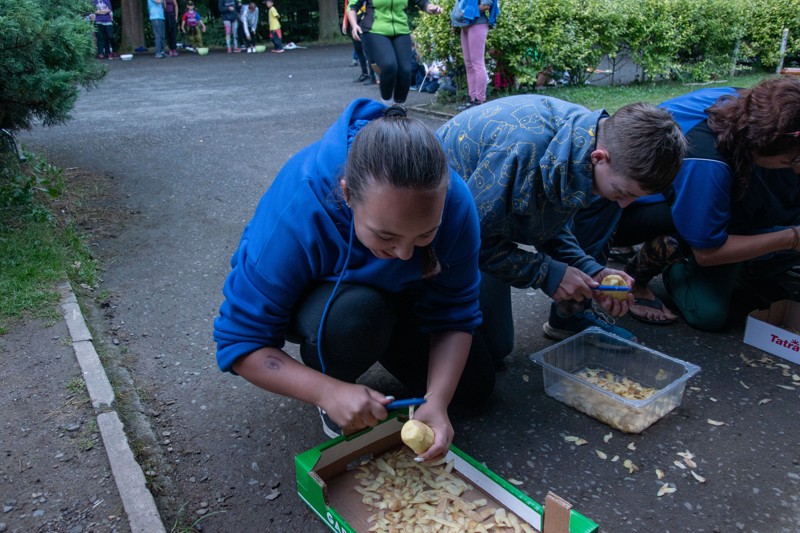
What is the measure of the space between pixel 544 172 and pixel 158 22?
17391mm

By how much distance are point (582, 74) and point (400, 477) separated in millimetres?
8471

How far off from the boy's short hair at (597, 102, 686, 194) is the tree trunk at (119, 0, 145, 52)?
1896 cm

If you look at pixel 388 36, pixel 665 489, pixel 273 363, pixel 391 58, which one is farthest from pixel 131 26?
pixel 665 489

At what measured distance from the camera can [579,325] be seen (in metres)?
3.17

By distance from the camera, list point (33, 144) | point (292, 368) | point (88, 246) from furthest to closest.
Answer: point (33, 144) < point (88, 246) < point (292, 368)

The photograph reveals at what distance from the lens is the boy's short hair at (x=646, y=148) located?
221 cm

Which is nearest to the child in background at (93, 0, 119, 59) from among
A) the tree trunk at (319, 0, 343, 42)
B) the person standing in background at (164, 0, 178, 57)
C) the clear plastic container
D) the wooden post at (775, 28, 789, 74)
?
the person standing in background at (164, 0, 178, 57)

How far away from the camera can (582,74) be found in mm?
9594

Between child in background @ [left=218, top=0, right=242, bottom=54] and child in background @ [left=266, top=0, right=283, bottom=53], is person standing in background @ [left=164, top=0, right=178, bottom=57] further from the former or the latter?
child in background @ [left=266, top=0, right=283, bottom=53]

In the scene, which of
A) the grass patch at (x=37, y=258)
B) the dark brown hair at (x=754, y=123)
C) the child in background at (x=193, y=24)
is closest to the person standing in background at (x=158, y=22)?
the child in background at (x=193, y=24)

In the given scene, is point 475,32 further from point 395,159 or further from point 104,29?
point 104,29

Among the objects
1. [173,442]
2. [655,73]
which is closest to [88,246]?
[173,442]

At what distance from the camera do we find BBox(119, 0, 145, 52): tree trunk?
59.9 feet

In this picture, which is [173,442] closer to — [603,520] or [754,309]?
[603,520]
